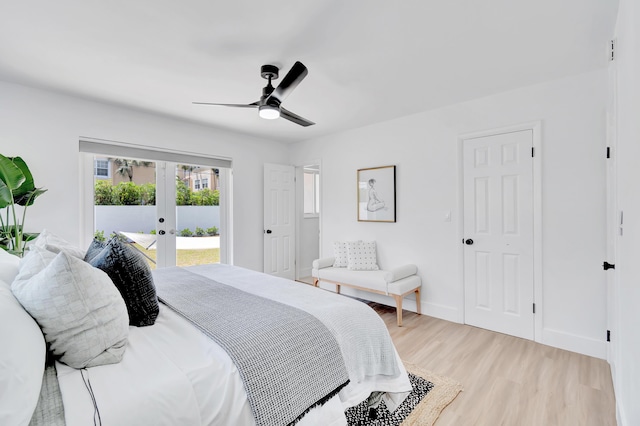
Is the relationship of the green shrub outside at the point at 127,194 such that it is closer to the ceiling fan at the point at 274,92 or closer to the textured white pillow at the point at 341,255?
the ceiling fan at the point at 274,92

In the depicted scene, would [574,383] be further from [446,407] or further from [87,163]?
[87,163]

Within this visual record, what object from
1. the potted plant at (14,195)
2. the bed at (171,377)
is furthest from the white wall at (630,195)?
the potted plant at (14,195)

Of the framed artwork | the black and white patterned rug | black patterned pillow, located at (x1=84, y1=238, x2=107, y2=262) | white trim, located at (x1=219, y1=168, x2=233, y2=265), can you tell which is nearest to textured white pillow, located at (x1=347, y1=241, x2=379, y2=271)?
the framed artwork

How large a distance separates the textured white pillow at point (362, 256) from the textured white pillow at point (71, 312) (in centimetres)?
312

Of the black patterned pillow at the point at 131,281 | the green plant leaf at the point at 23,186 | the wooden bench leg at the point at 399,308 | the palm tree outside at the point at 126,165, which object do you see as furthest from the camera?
the palm tree outside at the point at 126,165

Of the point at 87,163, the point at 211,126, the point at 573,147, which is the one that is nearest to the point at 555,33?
the point at 573,147

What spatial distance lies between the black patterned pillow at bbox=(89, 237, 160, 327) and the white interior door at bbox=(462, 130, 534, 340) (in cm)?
304

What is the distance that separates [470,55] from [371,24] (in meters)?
0.91

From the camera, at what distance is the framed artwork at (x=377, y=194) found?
3914mm

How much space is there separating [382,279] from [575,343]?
69.2 inches

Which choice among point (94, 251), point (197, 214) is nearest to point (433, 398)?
point (94, 251)

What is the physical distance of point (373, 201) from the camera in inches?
162

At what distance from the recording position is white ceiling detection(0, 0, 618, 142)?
5.90 feet

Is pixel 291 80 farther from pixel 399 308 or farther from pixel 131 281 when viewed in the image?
pixel 399 308
